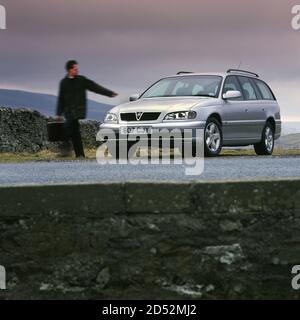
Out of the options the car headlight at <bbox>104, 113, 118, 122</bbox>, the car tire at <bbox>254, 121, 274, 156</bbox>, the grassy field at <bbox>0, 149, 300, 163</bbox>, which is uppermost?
the car headlight at <bbox>104, 113, 118, 122</bbox>

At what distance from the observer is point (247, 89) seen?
1769 centimetres

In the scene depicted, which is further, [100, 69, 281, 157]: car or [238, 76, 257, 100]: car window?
[238, 76, 257, 100]: car window

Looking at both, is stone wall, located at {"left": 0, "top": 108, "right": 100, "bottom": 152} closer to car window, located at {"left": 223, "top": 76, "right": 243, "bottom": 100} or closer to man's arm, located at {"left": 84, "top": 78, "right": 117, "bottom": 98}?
man's arm, located at {"left": 84, "top": 78, "right": 117, "bottom": 98}

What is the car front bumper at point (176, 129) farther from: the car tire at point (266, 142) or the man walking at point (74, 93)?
the car tire at point (266, 142)

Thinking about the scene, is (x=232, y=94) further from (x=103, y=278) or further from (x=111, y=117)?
(x=103, y=278)

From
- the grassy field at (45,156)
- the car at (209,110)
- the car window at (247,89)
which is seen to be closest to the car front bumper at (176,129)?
the car at (209,110)

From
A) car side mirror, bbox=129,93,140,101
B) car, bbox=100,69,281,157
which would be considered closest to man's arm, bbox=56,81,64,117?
car, bbox=100,69,281,157

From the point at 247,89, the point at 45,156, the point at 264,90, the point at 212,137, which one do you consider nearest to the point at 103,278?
the point at 212,137

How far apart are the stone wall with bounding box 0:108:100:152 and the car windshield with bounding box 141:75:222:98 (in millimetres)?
5747

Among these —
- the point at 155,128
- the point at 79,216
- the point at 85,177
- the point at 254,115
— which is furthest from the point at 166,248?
the point at 254,115

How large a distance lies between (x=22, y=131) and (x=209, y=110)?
306 inches

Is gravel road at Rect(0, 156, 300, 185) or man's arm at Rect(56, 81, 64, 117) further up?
man's arm at Rect(56, 81, 64, 117)

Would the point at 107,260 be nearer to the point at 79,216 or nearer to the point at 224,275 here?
the point at 79,216

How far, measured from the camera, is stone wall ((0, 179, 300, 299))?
7.11 m
